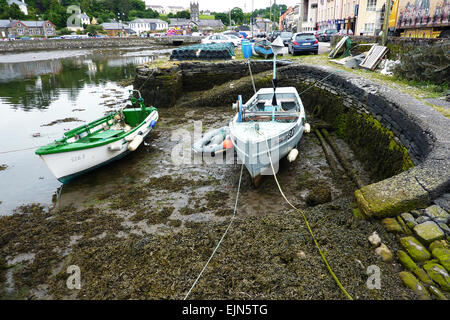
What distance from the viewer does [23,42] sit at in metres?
57.6

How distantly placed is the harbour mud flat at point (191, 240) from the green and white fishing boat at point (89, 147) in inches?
22.4

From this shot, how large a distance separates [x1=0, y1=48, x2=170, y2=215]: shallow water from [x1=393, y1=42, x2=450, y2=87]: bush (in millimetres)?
12845

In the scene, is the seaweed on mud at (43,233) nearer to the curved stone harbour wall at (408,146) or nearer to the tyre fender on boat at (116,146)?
the tyre fender on boat at (116,146)

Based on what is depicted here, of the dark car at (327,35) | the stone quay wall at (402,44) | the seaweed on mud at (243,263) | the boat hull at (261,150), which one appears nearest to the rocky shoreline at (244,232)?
the seaweed on mud at (243,263)

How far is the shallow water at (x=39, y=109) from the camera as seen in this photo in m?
8.62

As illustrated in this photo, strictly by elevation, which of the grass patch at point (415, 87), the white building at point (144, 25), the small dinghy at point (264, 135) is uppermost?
the white building at point (144, 25)

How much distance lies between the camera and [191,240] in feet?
18.2

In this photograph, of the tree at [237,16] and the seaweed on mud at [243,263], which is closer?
the seaweed on mud at [243,263]

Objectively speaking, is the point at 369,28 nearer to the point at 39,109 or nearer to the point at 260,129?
the point at 260,129

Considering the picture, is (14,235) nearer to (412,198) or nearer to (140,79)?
(412,198)

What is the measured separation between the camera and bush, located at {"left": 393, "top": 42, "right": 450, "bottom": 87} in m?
9.60

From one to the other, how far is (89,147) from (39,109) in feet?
40.4

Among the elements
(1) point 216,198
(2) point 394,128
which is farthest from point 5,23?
(2) point 394,128

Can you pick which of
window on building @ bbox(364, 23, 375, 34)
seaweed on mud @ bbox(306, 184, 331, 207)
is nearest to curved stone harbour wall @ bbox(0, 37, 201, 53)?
window on building @ bbox(364, 23, 375, 34)
